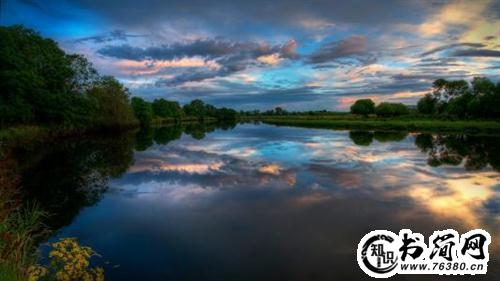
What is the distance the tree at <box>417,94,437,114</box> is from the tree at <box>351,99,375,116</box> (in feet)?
107

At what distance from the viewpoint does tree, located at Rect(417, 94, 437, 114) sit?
99875 millimetres

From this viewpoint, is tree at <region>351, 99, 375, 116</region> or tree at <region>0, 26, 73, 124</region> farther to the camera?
tree at <region>351, 99, 375, 116</region>

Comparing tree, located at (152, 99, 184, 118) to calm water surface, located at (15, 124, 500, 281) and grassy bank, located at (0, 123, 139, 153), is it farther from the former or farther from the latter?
calm water surface, located at (15, 124, 500, 281)

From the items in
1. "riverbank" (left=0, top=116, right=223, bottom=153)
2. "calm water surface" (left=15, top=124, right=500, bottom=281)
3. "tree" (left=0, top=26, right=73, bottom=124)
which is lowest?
"calm water surface" (left=15, top=124, right=500, bottom=281)

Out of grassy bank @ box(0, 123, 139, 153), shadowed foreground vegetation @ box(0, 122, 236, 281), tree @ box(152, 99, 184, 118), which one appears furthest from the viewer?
tree @ box(152, 99, 184, 118)

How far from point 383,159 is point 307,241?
61.3 ft

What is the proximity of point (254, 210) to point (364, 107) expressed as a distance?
431 ft

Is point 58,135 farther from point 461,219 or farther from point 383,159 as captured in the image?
point 461,219

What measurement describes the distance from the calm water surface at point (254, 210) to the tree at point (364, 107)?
11527 cm

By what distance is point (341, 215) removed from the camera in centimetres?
1259

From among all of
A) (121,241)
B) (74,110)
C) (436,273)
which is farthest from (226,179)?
(74,110)

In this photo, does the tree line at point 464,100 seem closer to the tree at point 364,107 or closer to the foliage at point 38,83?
the tree at point 364,107

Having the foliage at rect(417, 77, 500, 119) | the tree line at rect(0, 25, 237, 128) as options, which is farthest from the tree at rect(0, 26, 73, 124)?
the foliage at rect(417, 77, 500, 119)

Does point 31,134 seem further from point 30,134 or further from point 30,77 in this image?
point 30,77
